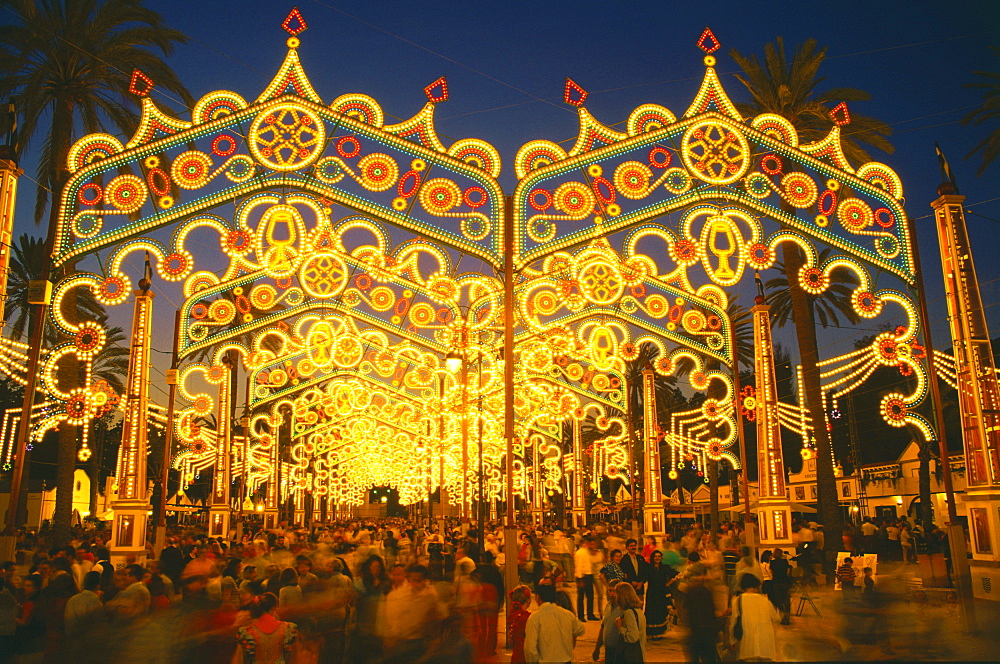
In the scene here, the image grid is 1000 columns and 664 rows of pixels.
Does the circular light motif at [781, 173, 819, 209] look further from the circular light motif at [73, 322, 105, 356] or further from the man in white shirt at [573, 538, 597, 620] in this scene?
the circular light motif at [73, 322, 105, 356]

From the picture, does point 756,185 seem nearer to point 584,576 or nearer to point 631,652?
point 584,576

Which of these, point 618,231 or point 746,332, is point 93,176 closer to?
point 618,231

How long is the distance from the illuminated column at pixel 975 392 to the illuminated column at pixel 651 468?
1226 centimetres

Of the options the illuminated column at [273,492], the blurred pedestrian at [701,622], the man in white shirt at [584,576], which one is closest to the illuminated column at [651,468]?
the man in white shirt at [584,576]

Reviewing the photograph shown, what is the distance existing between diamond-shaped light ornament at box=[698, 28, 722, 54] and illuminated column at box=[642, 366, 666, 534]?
12.0 metres

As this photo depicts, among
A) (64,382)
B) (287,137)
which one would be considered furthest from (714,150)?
(64,382)

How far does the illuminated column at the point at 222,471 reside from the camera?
32375mm

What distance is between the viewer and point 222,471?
110ft

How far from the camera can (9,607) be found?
9.65 m

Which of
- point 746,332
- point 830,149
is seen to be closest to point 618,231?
point 830,149

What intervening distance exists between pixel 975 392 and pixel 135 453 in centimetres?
1851

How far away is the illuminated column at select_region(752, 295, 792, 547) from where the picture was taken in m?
22.1

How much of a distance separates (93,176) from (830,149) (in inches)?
661

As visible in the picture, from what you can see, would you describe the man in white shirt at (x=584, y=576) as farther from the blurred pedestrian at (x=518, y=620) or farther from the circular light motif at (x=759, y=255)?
the blurred pedestrian at (x=518, y=620)
